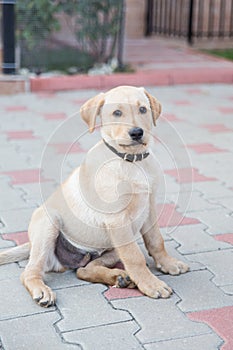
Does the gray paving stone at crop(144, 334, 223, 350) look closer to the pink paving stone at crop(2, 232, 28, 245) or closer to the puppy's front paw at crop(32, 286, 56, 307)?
the puppy's front paw at crop(32, 286, 56, 307)

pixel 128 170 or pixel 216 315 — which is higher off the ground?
pixel 128 170

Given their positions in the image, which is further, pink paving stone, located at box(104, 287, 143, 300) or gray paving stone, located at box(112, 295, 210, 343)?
pink paving stone, located at box(104, 287, 143, 300)

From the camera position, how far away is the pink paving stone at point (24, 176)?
507 centimetres

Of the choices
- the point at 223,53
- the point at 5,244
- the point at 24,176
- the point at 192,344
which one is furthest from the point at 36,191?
the point at 223,53

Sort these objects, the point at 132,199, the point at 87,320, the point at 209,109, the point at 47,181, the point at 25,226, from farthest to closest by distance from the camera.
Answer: the point at 209,109
the point at 47,181
the point at 25,226
the point at 132,199
the point at 87,320

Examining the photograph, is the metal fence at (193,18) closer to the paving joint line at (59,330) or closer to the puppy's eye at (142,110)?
the puppy's eye at (142,110)

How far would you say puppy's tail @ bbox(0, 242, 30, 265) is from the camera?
3.59 metres

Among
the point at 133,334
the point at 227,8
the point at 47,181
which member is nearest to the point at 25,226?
the point at 47,181

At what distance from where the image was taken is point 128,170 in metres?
3.25

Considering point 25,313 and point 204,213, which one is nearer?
point 25,313

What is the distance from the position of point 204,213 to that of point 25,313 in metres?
1.70

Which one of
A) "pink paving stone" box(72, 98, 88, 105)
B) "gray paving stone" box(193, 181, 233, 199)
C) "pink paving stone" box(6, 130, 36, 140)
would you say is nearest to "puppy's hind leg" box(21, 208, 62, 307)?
"gray paving stone" box(193, 181, 233, 199)

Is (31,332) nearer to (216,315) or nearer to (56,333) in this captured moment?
(56,333)

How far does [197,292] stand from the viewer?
3303 mm
